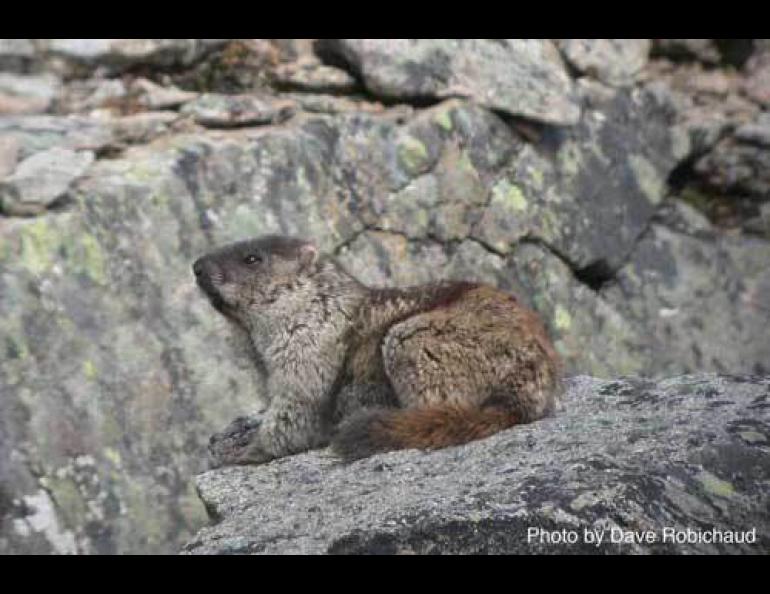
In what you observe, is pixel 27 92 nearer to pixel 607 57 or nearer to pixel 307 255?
pixel 307 255

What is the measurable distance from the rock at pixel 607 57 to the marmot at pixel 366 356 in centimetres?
574

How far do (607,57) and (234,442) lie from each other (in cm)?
716

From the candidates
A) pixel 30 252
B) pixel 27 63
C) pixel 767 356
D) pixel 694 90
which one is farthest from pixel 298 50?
pixel 767 356

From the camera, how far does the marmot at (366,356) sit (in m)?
6.61

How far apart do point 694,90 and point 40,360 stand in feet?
25.5

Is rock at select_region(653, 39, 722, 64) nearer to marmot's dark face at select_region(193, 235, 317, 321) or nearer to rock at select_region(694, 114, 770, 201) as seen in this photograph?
rock at select_region(694, 114, 770, 201)

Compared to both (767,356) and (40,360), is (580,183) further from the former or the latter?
(40,360)

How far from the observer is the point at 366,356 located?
7.37 metres

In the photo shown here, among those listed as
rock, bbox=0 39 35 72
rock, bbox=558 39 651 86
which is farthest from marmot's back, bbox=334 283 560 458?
rock, bbox=558 39 651 86

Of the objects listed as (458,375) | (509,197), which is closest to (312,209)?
(509,197)

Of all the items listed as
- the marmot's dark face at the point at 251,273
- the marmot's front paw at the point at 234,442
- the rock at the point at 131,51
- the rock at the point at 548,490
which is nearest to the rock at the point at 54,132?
the rock at the point at 131,51

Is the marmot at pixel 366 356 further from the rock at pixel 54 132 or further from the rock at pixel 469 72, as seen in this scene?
the rock at pixel 469 72

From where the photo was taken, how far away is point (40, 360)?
944cm

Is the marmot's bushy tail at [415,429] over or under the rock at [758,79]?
under
